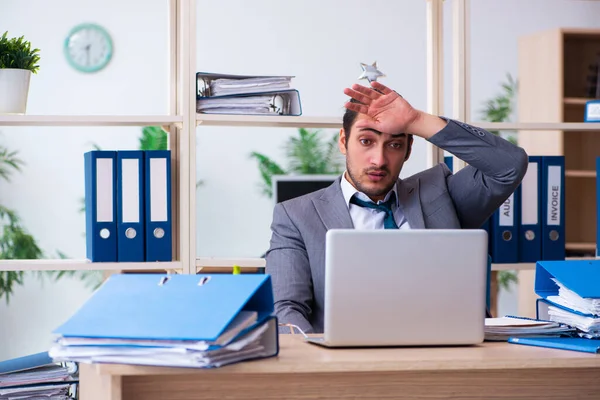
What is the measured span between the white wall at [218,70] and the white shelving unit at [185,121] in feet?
11.3

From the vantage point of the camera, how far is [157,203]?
260 cm

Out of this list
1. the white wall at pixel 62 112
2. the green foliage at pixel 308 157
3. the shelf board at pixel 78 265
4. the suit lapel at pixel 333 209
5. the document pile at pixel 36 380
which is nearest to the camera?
the document pile at pixel 36 380

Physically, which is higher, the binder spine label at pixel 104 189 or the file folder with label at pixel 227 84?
the file folder with label at pixel 227 84

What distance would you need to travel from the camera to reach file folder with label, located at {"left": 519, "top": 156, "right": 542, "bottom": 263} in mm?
2762

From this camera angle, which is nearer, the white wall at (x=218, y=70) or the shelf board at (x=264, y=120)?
the shelf board at (x=264, y=120)

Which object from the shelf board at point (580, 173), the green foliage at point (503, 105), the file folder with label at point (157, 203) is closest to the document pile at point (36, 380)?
the file folder with label at point (157, 203)

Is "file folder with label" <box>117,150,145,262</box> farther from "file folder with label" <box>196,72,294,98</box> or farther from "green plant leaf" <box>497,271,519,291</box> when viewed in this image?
"green plant leaf" <box>497,271,519,291</box>

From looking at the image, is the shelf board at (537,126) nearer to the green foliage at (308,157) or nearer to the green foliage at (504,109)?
the green foliage at (308,157)

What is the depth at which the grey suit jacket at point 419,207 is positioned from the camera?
2.29 m

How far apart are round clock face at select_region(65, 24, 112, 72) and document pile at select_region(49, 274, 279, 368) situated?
5.01m

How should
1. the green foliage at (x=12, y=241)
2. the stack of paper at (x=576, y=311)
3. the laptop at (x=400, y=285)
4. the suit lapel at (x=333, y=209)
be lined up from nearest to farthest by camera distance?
the laptop at (x=400, y=285)
the stack of paper at (x=576, y=311)
the suit lapel at (x=333, y=209)
the green foliage at (x=12, y=241)

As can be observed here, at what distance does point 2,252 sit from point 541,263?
4.83 meters

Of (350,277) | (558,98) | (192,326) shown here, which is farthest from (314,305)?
(558,98)

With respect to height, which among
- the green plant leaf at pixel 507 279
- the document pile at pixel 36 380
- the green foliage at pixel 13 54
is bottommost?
the green plant leaf at pixel 507 279
